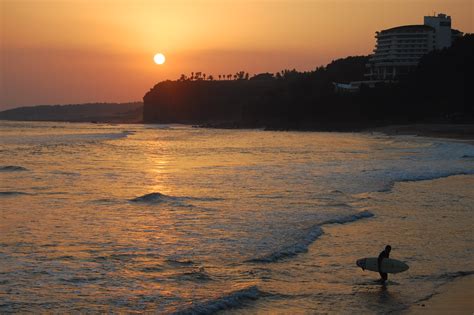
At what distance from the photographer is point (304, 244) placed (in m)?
14.0

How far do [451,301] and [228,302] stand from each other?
3.24m

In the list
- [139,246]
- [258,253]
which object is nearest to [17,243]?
[139,246]

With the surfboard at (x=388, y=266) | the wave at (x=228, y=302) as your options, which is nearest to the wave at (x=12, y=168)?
the wave at (x=228, y=302)

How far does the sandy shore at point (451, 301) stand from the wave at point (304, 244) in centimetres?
323

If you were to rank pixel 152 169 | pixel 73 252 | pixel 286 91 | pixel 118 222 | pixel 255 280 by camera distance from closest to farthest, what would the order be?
pixel 255 280 < pixel 73 252 < pixel 118 222 < pixel 152 169 < pixel 286 91

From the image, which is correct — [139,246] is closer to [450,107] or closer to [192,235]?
[192,235]

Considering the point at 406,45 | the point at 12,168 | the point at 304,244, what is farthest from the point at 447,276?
the point at 406,45

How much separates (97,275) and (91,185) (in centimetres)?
1348

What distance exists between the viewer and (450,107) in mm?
96562

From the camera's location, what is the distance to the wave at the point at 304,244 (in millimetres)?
12789

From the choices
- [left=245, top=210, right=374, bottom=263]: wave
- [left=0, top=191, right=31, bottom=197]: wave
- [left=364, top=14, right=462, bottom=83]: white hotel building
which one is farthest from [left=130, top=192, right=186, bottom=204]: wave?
[left=364, top=14, right=462, bottom=83]: white hotel building

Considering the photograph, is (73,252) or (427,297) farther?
(73,252)

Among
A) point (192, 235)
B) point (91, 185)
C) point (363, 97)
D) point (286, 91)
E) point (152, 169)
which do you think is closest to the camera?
Result: point (192, 235)

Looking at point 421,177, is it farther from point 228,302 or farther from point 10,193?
point 228,302
